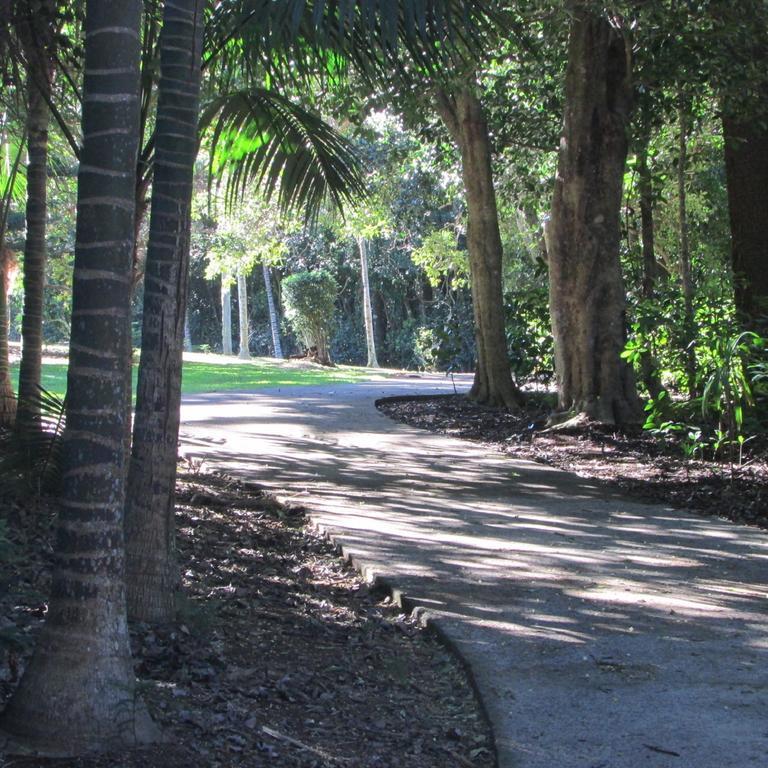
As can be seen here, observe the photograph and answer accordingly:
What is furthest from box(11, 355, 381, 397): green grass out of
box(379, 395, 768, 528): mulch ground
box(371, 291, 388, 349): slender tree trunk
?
box(371, 291, 388, 349): slender tree trunk

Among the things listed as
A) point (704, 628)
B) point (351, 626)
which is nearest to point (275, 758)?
point (351, 626)

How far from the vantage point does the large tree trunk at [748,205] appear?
39.0 feet

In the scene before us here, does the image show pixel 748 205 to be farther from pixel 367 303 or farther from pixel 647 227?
pixel 367 303

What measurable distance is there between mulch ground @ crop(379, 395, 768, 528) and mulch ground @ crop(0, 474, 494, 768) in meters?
3.75

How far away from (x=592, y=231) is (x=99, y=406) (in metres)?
10.2

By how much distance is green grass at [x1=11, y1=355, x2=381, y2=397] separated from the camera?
24812 mm

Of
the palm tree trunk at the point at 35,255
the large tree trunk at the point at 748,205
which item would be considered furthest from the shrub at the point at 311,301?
the palm tree trunk at the point at 35,255

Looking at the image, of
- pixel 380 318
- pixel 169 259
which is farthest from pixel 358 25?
pixel 380 318

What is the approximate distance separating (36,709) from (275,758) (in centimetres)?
87

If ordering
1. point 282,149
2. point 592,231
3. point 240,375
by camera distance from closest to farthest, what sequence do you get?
point 282,149 < point 592,231 < point 240,375

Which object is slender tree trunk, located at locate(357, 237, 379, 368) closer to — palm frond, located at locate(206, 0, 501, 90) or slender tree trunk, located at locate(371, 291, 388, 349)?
slender tree trunk, located at locate(371, 291, 388, 349)

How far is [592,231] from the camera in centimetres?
1294

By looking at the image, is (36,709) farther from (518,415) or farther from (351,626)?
(518,415)

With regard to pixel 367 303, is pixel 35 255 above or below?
below
